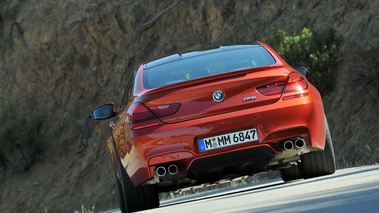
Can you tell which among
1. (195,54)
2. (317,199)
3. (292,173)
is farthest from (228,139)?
(317,199)

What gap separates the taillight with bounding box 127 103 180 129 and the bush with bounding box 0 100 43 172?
2116 cm

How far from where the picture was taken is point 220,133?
34.2 ft

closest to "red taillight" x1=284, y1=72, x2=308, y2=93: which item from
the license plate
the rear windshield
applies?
the rear windshield

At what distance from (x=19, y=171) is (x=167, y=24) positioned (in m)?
5.82

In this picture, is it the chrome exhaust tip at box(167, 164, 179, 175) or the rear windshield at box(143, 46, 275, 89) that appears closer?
the chrome exhaust tip at box(167, 164, 179, 175)

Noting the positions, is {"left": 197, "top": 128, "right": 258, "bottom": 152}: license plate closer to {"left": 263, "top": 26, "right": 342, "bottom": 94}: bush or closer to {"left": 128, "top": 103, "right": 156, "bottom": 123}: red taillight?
{"left": 128, "top": 103, "right": 156, "bottom": 123}: red taillight

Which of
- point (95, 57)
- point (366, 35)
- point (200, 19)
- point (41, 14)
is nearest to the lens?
point (366, 35)

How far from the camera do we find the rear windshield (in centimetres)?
1120

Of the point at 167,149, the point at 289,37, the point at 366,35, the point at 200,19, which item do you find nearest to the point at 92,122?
the point at 200,19

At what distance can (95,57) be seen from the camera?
105 feet

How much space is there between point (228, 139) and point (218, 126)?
156 millimetres

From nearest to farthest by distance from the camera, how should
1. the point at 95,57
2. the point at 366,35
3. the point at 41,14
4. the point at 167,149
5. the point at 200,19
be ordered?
the point at 167,149, the point at 366,35, the point at 200,19, the point at 95,57, the point at 41,14

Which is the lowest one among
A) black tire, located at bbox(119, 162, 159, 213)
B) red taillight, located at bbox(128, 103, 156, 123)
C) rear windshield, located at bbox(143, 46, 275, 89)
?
black tire, located at bbox(119, 162, 159, 213)

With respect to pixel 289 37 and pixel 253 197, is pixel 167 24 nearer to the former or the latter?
pixel 289 37
